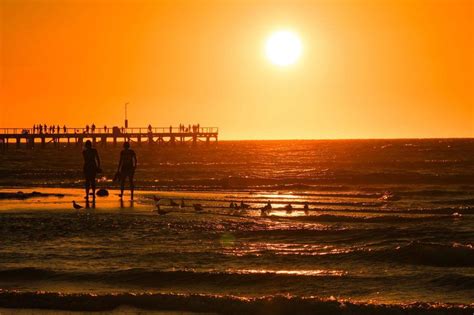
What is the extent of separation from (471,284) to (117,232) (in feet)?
30.1

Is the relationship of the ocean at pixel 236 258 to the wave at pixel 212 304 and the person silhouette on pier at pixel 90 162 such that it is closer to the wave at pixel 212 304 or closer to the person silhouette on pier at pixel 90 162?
the wave at pixel 212 304

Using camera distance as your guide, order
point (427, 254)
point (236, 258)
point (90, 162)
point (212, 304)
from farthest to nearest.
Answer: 1. point (90, 162)
2. point (427, 254)
3. point (236, 258)
4. point (212, 304)

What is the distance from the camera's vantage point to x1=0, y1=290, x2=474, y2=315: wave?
41.1 ft

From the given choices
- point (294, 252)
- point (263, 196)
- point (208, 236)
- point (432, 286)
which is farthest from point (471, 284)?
point (263, 196)

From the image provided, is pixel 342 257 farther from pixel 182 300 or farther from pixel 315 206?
pixel 315 206

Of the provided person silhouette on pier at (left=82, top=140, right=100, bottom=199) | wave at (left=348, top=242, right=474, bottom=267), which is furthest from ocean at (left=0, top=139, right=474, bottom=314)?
person silhouette on pier at (left=82, top=140, right=100, bottom=199)

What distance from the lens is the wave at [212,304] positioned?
12531 millimetres

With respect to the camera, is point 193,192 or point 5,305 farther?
point 193,192

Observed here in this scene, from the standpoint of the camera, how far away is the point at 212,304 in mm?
12992

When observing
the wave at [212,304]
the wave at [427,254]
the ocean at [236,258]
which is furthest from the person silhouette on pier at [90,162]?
the wave at [212,304]

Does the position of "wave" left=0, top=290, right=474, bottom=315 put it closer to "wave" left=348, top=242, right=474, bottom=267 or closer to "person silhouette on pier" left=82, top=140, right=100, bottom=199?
"wave" left=348, top=242, right=474, bottom=267

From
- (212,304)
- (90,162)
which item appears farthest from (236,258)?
(90,162)

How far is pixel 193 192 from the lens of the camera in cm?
3716

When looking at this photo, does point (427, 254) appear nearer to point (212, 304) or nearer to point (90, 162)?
point (212, 304)
